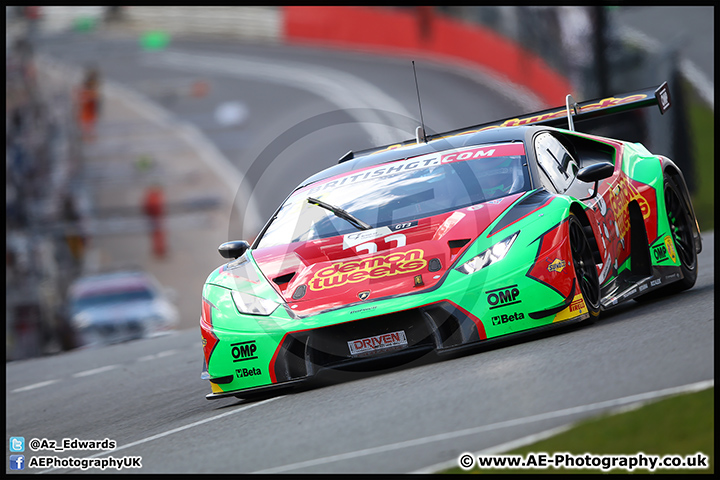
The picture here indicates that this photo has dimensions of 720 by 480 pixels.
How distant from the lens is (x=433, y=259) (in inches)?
219

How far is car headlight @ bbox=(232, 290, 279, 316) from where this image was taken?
5688 mm

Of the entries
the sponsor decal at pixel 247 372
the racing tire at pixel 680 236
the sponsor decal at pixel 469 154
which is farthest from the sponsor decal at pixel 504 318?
the racing tire at pixel 680 236

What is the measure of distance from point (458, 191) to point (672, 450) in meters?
3.13

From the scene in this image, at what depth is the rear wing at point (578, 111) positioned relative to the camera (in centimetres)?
785

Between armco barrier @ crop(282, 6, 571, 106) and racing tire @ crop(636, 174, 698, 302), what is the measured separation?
601 inches

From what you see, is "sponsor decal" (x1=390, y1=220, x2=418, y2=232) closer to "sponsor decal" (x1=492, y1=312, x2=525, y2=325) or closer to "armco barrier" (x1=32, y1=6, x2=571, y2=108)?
"sponsor decal" (x1=492, y1=312, x2=525, y2=325)

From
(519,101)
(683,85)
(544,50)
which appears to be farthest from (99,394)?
(544,50)

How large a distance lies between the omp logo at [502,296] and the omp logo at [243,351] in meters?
1.35

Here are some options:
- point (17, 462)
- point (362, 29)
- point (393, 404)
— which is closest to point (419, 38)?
point (362, 29)

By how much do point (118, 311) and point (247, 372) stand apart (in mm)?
12751

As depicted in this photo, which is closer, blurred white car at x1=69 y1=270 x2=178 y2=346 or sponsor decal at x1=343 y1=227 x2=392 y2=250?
sponsor decal at x1=343 y1=227 x2=392 y2=250

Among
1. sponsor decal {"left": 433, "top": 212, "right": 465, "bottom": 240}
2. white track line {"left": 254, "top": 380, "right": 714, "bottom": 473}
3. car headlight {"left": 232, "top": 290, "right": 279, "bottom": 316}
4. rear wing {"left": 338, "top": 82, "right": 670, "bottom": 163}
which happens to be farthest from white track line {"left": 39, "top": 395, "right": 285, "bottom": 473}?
rear wing {"left": 338, "top": 82, "right": 670, "bottom": 163}
